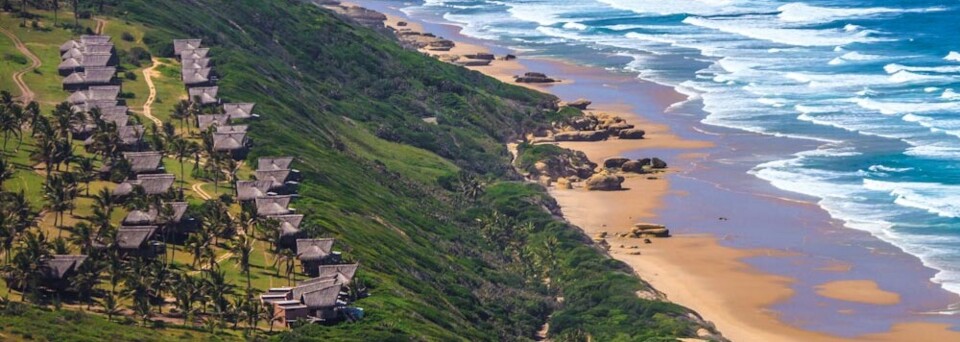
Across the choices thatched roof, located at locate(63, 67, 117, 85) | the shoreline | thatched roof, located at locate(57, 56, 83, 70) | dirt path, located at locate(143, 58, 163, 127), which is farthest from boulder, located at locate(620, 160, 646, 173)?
thatched roof, located at locate(57, 56, 83, 70)

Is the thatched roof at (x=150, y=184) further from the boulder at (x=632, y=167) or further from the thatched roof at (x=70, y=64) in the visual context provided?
the boulder at (x=632, y=167)

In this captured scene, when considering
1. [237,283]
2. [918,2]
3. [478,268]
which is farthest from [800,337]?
[918,2]

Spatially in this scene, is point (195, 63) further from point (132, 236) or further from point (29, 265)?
point (29, 265)

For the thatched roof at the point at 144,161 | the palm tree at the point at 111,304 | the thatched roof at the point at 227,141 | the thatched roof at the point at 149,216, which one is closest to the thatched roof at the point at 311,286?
the palm tree at the point at 111,304

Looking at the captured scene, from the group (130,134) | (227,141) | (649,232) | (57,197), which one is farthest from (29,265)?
(649,232)

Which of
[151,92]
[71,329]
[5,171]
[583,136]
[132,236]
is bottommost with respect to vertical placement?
[583,136]

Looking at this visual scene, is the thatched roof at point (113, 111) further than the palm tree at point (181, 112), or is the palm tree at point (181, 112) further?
the palm tree at point (181, 112)

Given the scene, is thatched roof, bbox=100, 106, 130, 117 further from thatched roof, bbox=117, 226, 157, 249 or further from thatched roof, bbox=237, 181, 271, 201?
thatched roof, bbox=117, 226, 157, 249
